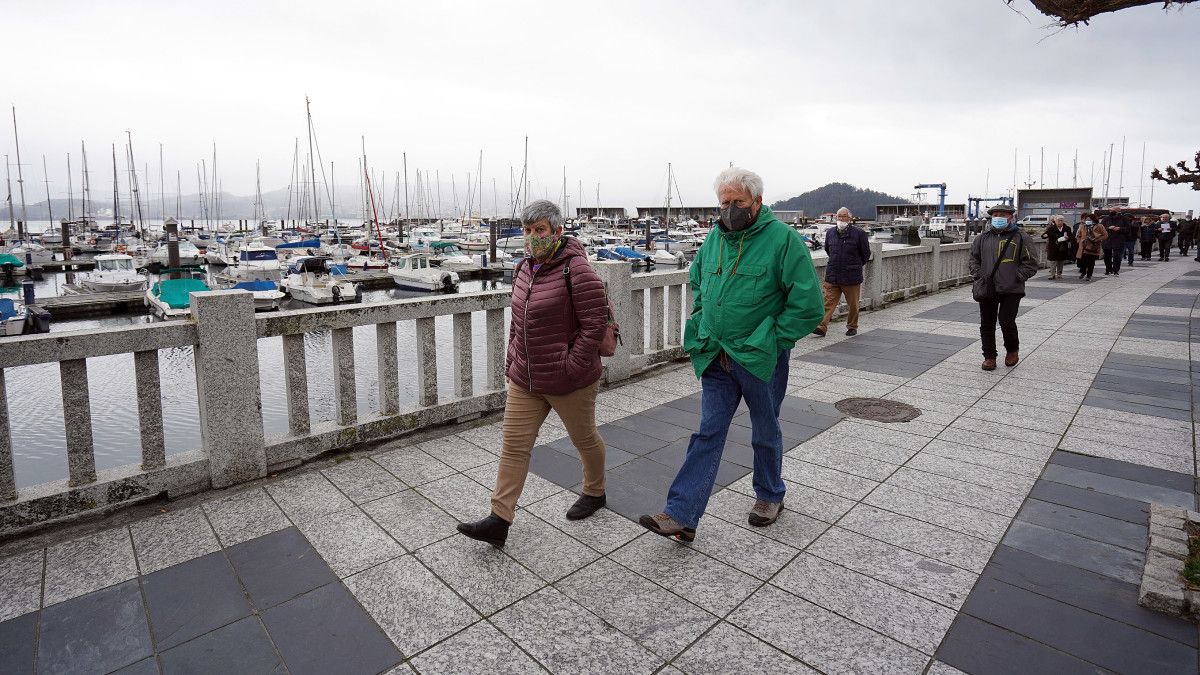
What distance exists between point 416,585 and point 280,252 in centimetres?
5516

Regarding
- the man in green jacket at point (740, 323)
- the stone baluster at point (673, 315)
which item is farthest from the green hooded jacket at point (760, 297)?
the stone baluster at point (673, 315)

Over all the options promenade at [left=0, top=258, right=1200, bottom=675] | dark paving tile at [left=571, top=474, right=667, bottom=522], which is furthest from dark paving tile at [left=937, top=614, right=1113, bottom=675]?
dark paving tile at [left=571, top=474, right=667, bottom=522]

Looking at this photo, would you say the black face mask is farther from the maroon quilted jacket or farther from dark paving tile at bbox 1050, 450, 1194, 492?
dark paving tile at bbox 1050, 450, 1194, 492

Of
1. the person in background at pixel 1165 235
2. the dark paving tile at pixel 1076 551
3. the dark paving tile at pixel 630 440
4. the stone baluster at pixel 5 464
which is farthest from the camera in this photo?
the person in background at pixel 1165 235

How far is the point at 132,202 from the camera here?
7731 centimetres

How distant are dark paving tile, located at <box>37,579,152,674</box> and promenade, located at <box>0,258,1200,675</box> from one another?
0.01 metres

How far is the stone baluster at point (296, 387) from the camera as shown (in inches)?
203

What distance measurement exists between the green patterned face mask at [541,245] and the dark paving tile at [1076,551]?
3.17 m

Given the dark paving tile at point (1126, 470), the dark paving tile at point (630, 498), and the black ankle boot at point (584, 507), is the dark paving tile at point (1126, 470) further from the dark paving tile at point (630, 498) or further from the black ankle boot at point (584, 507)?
the black ankle boot at point (584, 507)

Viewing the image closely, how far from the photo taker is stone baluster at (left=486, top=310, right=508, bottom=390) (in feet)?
21.1

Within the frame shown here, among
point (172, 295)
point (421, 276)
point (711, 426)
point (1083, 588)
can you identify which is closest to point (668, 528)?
point (711, 426)

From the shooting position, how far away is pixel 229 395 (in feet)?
15.6

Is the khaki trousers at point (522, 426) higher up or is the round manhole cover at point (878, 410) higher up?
the khaki trousers at point (522, 426)

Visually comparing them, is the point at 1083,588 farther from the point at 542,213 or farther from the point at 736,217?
the point at 542,213
